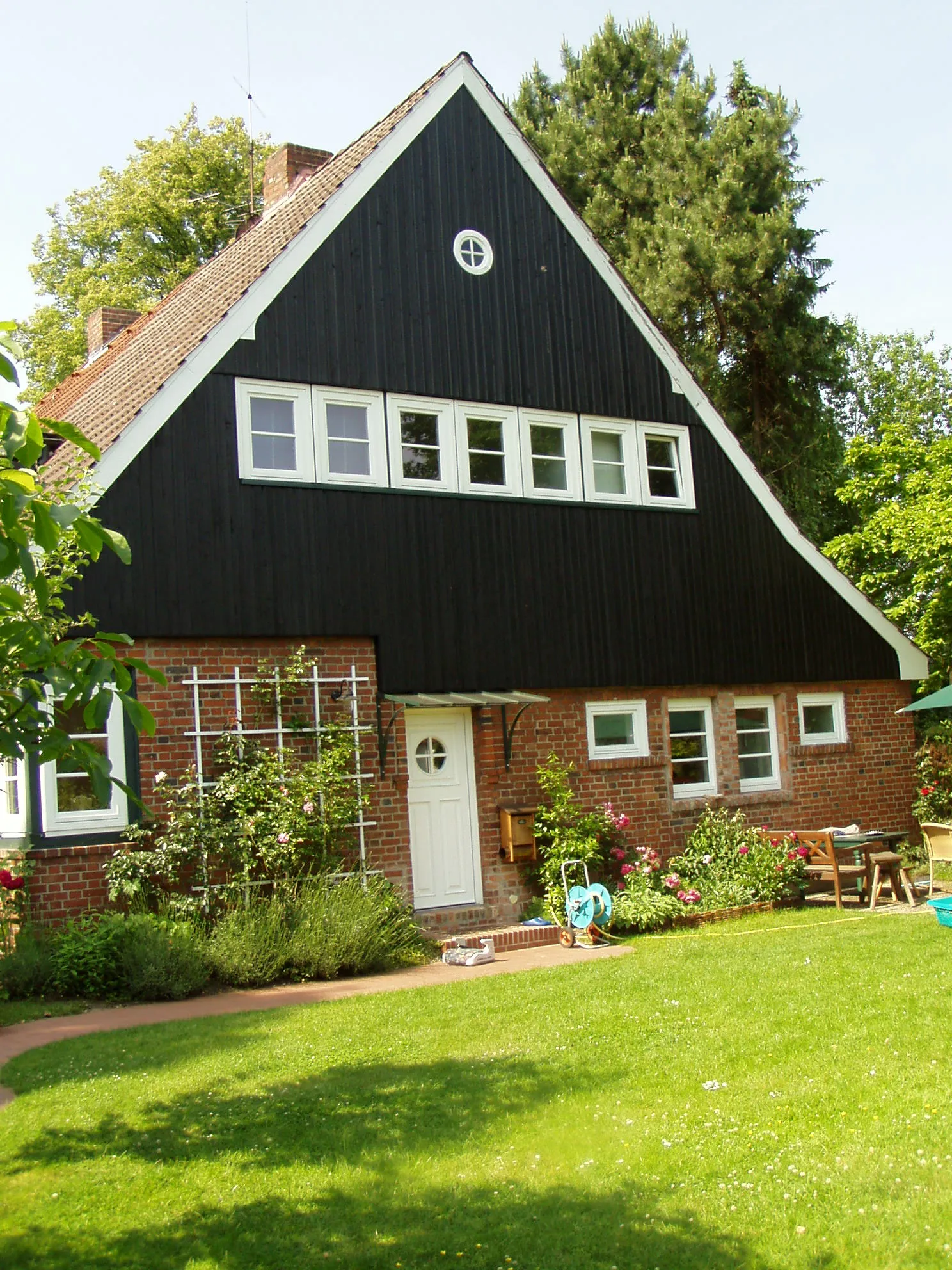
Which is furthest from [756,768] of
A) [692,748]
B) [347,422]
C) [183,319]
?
[183,319]

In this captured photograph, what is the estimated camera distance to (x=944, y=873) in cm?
1559

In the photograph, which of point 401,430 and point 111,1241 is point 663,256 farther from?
point 111,1241

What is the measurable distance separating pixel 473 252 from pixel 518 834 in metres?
6.72

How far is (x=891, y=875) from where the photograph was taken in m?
14.2

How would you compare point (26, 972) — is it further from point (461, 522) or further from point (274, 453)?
point (461, 522)

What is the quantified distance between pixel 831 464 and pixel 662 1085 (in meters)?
22.6

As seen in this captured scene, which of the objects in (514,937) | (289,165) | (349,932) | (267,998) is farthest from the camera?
(289,165)

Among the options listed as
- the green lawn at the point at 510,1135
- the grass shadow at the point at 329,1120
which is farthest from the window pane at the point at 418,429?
the grass shadow at the point at 329,1120

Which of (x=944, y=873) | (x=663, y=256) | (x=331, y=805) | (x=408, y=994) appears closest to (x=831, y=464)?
(x=663, y=256)

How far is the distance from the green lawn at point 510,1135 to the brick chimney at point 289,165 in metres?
13.4

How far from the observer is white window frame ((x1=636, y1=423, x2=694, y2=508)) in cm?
1555

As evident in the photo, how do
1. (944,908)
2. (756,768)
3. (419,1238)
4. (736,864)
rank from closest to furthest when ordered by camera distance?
(419,1238) → (944,908) → (736,864) → (756,768)

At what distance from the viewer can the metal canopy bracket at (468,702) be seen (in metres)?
12.7

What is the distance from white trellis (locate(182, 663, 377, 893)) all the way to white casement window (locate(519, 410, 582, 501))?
3447 millimetres
